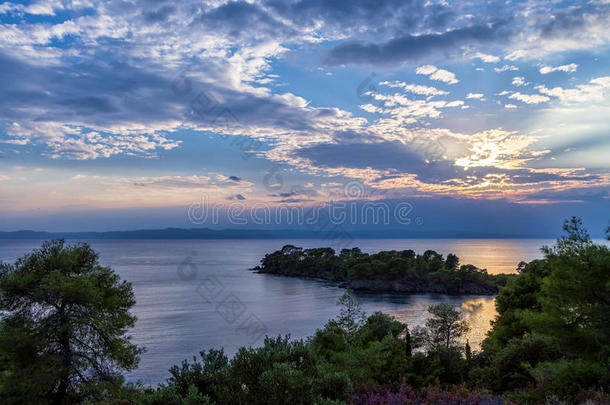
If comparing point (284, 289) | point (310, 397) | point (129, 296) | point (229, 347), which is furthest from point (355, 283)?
point (310, 397)

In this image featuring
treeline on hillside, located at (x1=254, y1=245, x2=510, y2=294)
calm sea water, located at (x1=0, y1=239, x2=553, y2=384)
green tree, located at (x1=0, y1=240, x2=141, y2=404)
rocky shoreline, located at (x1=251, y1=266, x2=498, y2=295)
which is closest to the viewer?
green tree, located at (x1=0, y1=240, x2=141, y2=404)

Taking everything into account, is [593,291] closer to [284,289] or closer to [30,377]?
[30,377]

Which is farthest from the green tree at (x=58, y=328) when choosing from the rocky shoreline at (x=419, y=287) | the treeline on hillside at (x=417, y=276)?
the treeline on hillside at (x=417, y=276)

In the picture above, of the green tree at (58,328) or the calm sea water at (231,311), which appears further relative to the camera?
the calm sea water at (231,311)

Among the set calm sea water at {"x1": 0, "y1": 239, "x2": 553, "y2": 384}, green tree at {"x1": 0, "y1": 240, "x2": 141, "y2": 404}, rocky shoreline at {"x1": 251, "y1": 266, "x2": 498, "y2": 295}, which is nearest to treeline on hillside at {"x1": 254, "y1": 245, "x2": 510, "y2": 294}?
rocky shoreline at {"x1": 251, "y1": 266, "x2": 498, "y2": 295}

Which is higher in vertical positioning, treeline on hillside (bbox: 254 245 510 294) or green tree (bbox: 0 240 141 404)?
green tree (bbox: 0 240 141 404)

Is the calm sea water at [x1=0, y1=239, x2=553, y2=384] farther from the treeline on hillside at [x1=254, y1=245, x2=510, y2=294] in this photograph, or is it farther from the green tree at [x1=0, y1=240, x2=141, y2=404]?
the green tree at [x1=0, y1=240, x2=141, y2=404]

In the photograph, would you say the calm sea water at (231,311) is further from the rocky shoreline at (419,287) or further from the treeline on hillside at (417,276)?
the treeline on hillside at (417,276)

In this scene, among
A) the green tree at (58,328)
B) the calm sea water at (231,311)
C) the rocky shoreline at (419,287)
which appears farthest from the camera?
the rocky shoreline at (419,287)

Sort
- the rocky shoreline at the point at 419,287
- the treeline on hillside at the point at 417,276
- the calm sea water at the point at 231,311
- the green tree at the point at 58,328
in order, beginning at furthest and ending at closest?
the treeline on hillside at the point at 417,276
the rocky shoreline at the point at 419,287
the calm sea water at the point at 231,311
the green tree at the point at 58,328

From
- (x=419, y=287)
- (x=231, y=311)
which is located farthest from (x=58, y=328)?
(x=419, y=287)
